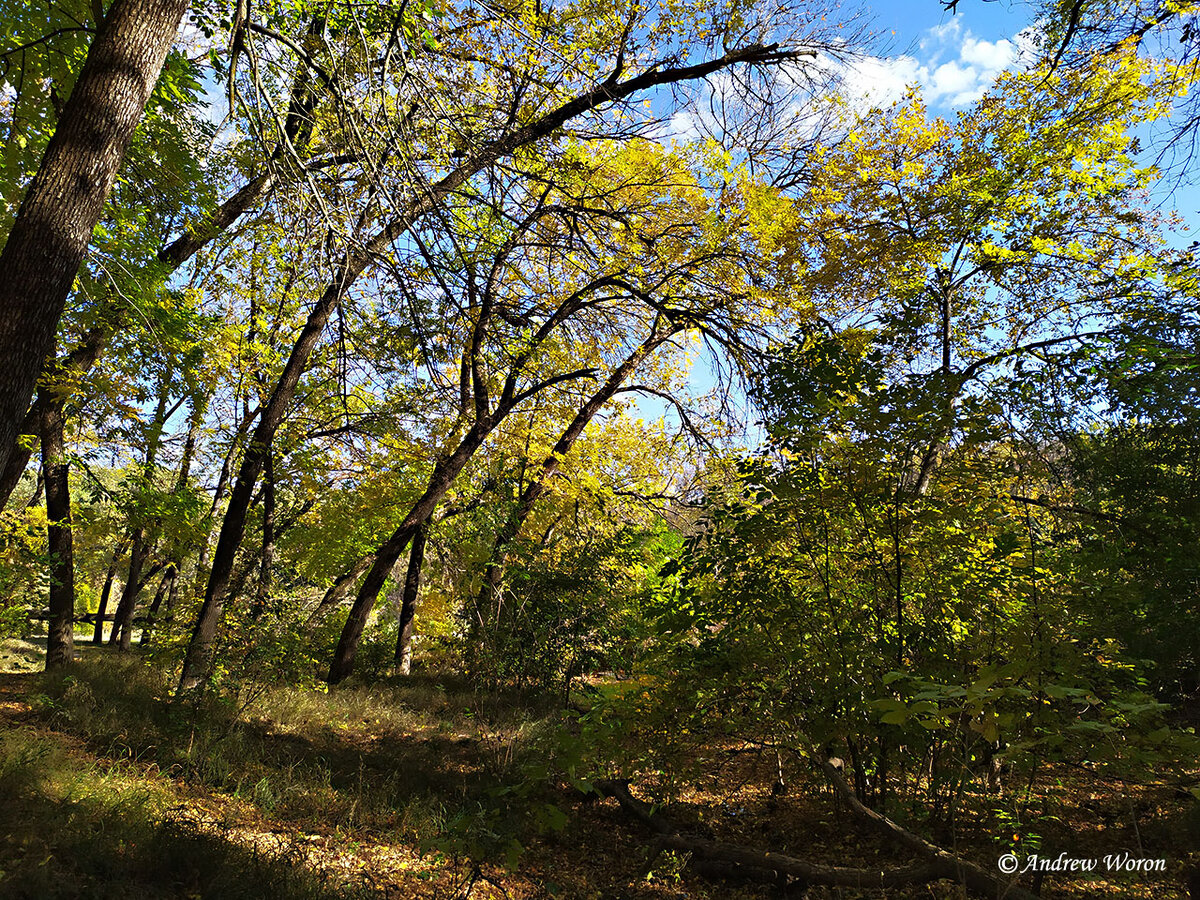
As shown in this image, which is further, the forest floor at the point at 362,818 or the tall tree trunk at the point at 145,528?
the tall tree trunk at the point at 145,528

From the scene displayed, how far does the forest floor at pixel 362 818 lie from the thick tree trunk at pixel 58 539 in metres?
2.43

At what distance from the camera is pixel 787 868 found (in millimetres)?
4555

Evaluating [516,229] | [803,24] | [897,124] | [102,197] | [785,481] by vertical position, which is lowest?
[785,481]

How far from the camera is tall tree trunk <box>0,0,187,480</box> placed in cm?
255

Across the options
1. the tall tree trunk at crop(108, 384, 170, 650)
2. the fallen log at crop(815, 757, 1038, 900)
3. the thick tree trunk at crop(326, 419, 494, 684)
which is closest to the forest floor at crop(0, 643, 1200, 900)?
the fallen log at crop(815, 757, 1038, 900)

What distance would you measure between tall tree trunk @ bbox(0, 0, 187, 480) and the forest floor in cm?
238

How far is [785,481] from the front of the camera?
14.4 ft

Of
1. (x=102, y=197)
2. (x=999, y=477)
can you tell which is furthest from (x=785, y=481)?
(x=102, y=197)

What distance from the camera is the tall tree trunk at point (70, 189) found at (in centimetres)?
255

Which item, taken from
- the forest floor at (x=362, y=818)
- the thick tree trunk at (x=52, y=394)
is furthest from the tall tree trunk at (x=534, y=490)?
the thick tree trunk at (x=52, y=394)

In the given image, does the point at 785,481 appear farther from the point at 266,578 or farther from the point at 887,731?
the point at 266,578

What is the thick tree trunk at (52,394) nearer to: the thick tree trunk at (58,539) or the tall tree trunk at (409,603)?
the thick tree trunk at (58,539)

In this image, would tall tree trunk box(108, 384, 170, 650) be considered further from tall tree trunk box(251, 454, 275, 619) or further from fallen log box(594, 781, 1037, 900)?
fallen log box(594, 781, 1037, 900)

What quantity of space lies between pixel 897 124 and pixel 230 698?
471 inches
